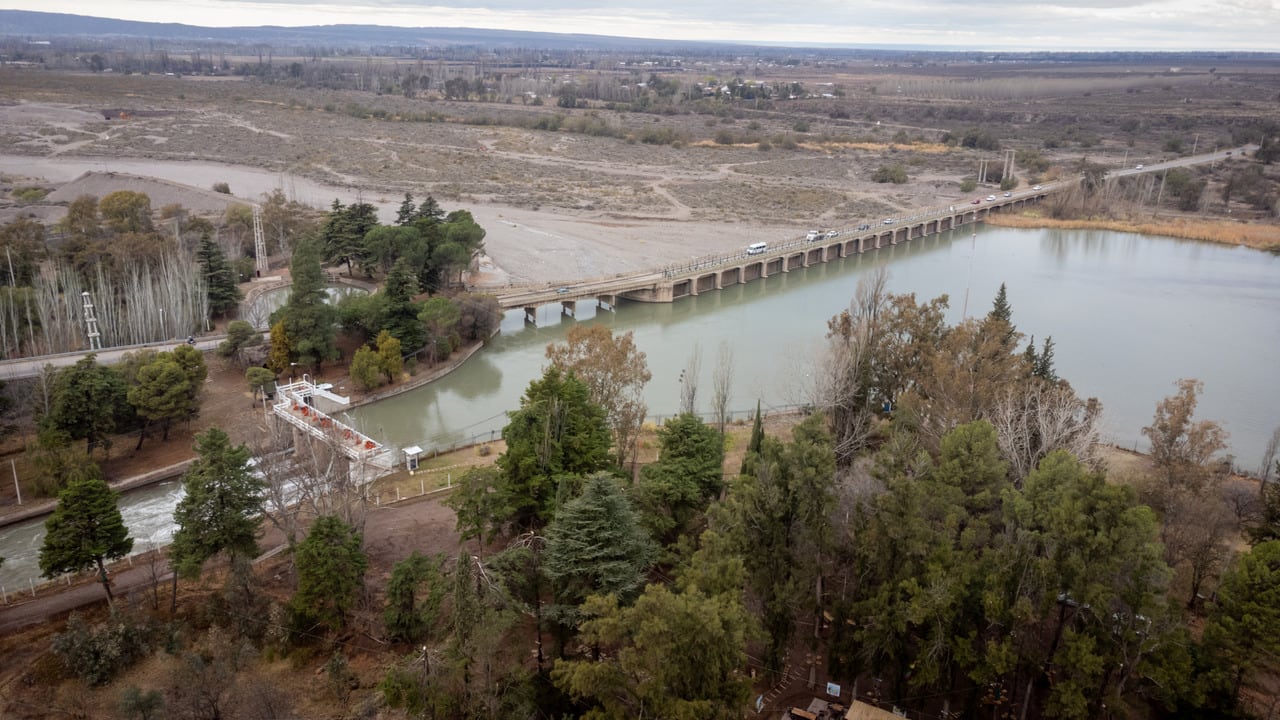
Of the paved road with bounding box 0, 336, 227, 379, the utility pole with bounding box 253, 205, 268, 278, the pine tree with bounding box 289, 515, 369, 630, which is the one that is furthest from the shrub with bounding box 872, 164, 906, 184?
the pine tree with bounding box 289, 515, 369, 630

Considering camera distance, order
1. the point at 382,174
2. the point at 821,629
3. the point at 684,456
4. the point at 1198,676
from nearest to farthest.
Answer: the point at 1198,676
the point at 821,629
the point at 684,456
the point at 382,174

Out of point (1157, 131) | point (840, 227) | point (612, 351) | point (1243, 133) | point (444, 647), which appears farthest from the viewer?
point (1157, 131)

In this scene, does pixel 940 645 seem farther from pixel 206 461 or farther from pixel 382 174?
pixel 382 174

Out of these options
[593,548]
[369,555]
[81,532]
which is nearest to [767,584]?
[593,548]

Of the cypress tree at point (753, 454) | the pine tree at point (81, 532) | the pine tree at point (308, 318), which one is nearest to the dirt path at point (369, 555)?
the pine tree at point (81, 532)

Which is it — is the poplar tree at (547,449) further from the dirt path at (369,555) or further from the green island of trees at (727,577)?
the dirt path at (369,555)

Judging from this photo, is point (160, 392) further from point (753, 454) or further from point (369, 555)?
point (753, 454)

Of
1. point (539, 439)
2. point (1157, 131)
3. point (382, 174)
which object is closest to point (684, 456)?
point (539, 439)
